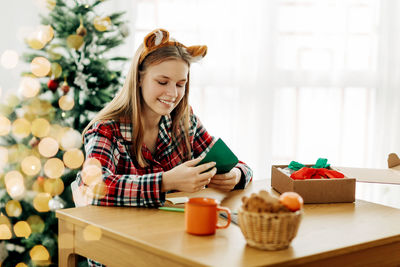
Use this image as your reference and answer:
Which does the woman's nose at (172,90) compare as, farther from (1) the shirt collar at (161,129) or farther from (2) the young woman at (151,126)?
(1) the shirt collar at (161,129)

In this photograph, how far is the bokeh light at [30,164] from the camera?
8.28ft

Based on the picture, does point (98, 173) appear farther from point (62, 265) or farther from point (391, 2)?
point (391, 2)

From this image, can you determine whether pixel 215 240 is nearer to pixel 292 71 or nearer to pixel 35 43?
pixel 35 43

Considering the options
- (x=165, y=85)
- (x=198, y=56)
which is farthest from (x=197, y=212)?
(x=198, y=56)

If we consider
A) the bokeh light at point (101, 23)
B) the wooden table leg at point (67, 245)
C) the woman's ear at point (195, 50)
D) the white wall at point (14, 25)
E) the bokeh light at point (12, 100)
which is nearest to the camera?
the wooden table leg at point (67, 245)

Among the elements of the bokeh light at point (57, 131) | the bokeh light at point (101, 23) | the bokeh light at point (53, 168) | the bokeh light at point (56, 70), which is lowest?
the bokeh light at point (53, 168)

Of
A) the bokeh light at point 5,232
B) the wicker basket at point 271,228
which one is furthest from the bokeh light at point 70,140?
the wicker basket at point 271,228

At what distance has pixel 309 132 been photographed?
364cm

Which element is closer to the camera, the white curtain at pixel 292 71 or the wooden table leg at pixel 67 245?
the wooden table leg at pixel 67 245

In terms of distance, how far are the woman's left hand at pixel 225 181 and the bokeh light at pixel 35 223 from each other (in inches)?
50.3

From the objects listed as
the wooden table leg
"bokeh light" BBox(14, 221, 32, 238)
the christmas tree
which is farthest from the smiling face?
"bokeh light" BBox(14, 221, 32, 238)

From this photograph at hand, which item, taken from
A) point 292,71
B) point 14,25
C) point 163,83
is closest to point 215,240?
point 163,83

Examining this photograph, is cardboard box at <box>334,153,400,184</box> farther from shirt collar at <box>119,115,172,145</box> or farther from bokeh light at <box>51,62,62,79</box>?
bokeh light at <box>51,62,62,79</box>

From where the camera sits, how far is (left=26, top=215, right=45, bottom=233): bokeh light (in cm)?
260
